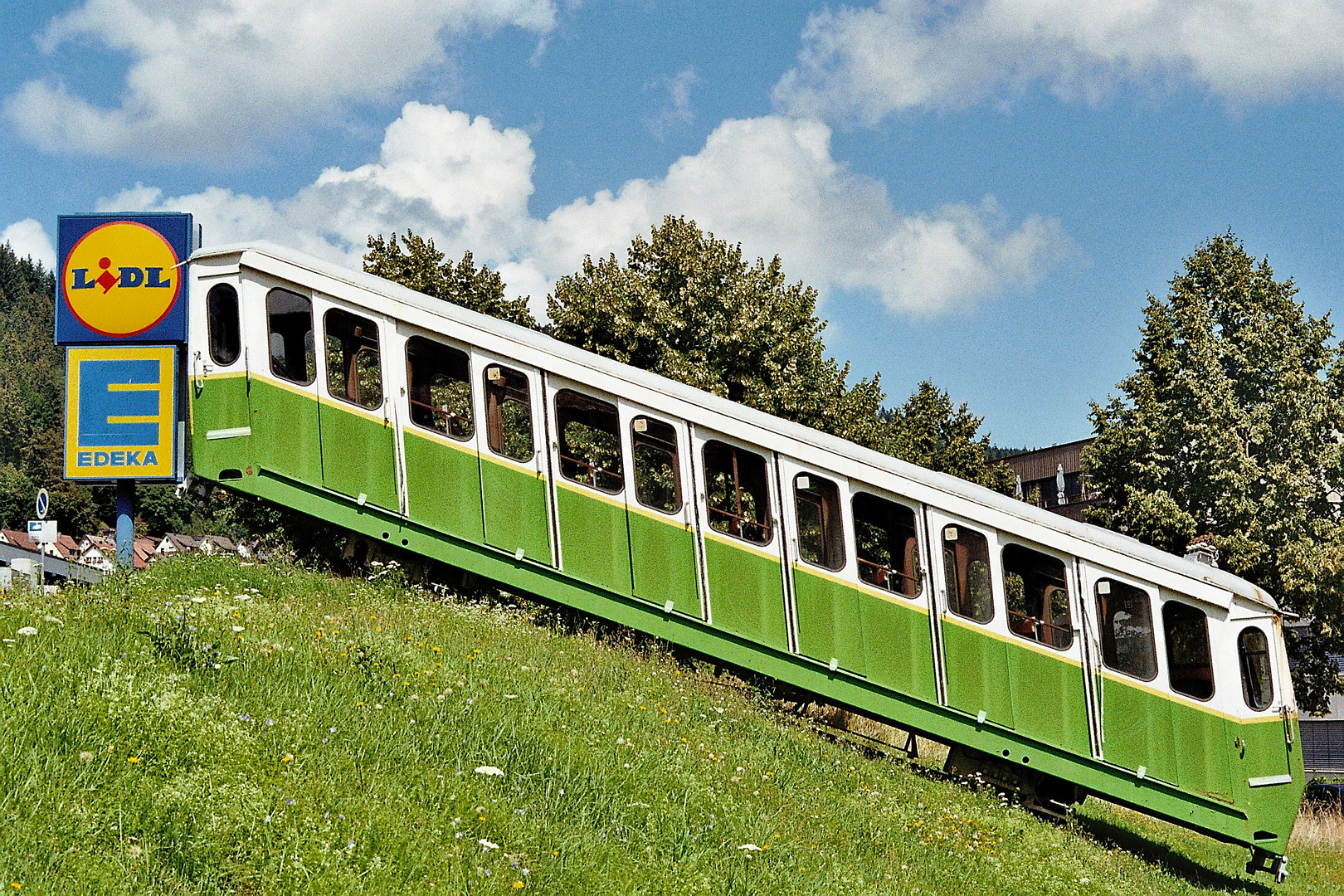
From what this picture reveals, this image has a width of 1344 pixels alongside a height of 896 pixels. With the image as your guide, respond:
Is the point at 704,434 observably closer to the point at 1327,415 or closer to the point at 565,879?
the point at 565,879

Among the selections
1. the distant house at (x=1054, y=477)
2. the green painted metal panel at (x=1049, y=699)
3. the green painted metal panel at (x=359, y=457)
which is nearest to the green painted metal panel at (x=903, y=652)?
the green painted metal panel at (x=1049, y=699)

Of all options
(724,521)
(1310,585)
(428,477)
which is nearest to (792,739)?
(724,521)

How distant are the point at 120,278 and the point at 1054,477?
170 feet

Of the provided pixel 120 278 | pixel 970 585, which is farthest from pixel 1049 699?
pixel 120 278

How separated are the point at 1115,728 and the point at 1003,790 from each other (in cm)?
151

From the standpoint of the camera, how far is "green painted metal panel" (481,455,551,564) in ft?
42.8

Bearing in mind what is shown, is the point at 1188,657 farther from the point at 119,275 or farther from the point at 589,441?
the point at 119,275

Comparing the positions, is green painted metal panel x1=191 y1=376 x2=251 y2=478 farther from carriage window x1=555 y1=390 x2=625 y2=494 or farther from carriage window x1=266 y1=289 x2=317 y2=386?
carriage window x1=555 y1=390 x2=625 y2=494

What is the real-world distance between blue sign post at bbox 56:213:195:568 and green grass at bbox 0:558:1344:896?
2.87 m

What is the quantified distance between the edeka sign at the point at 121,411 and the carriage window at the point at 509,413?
424 cm

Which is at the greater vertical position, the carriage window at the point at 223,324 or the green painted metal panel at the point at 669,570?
the carriage window at the point at 223,324

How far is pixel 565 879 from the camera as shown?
20.4 ft

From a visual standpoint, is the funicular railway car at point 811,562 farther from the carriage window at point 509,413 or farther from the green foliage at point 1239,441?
the green foliage at point 1239,441

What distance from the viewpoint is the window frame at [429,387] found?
13.1 metres
